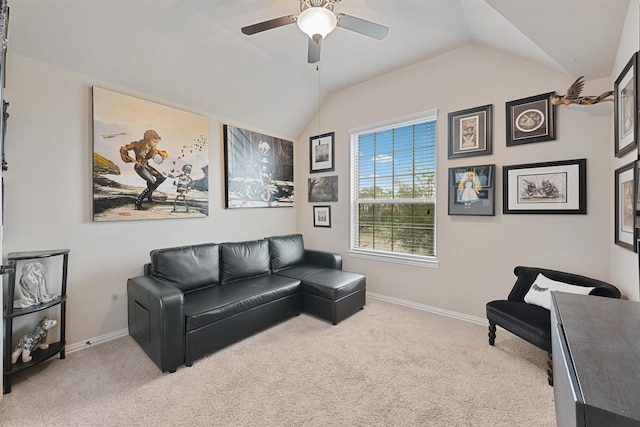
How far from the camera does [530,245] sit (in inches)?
105

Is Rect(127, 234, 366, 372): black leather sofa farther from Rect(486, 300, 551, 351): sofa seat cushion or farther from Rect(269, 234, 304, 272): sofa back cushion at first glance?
Rect(486, 300, 551, 351): sofa seat cushion

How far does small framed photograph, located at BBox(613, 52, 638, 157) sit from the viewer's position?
166 centimetres

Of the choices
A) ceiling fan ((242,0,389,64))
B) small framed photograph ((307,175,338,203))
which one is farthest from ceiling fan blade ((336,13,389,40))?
small framed photograph ((307,175,338,203))

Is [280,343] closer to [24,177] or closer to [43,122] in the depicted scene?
[24,177]

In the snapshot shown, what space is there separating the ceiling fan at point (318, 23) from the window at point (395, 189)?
1.59 meters

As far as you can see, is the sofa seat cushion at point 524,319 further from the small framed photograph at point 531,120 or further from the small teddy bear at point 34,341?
the small teddy bear at point 34,341

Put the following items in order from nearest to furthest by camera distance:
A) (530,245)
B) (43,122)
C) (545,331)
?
(545,331)
(43,122)
(530,245)

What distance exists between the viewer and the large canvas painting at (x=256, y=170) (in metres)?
3.61

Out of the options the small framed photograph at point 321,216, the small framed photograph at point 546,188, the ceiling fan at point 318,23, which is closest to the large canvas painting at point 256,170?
the small framed photograph at point 321,216

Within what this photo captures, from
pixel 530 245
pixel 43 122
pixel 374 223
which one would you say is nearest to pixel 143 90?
pixel 43 122

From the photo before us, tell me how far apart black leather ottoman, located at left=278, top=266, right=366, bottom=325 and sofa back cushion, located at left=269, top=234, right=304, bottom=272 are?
1.07 ft

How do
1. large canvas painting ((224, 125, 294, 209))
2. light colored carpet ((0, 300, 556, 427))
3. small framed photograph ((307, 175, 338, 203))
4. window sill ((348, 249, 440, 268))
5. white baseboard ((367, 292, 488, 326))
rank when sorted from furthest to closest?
small framed photograph ((307, 175, 338, 203)) → large canvas painting ((224, 125, 294, 209)) → window sill ((348, 249, 440, 268)) → white baseboard ((367, 292, 488, 326)) → light colored carpet ((0, 300, 556, 427))

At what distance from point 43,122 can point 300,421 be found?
3.05m

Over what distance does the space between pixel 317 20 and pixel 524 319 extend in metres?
2.65
